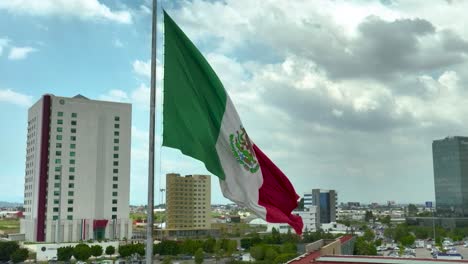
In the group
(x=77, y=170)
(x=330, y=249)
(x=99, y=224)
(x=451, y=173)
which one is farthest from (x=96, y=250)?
(x=451, y=173)

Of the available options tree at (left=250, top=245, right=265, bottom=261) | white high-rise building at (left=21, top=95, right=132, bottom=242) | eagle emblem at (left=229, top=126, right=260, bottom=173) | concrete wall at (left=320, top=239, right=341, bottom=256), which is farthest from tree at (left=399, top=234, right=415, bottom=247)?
eagle emblem at (left=229, top=126, right=260, bottom=173)

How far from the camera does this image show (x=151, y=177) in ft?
19.6

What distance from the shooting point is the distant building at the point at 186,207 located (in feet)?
286

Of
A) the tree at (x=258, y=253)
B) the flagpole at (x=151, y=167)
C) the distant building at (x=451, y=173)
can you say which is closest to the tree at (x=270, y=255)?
the tree at (x=258, y=253)

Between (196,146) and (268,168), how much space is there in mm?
1392

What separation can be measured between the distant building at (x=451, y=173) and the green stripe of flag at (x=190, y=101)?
123633 millimetres

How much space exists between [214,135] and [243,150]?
53 cm

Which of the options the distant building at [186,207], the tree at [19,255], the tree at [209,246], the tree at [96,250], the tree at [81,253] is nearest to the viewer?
the tree at [19,255]

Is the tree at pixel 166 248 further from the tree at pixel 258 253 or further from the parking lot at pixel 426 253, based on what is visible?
the parking lot at pixel 426 253

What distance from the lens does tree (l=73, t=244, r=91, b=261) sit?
161 ft

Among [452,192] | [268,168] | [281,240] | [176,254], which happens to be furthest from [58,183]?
[452,192]

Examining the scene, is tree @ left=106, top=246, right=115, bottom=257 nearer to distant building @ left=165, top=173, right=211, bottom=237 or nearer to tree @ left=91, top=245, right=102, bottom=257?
tree @ left=91, top=245, right=102, bottom=257

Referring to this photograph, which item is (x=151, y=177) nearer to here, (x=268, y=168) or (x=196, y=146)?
(x=196, y=146)

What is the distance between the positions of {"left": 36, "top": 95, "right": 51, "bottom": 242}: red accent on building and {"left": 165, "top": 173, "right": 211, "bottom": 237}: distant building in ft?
99.1
